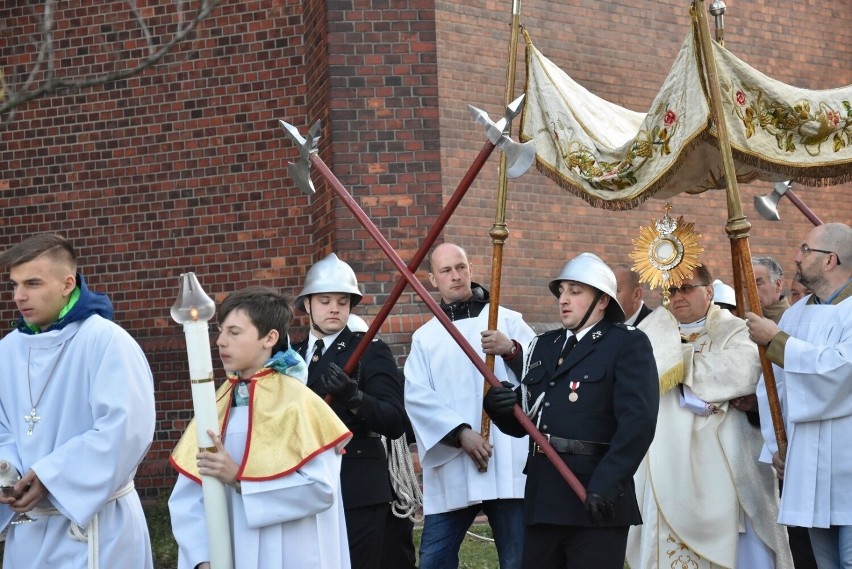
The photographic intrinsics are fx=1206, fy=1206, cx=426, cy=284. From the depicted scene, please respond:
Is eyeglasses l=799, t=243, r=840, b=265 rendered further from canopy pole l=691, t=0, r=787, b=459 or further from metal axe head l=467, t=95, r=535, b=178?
metal axe head l=467, t=95, r=535, b=178

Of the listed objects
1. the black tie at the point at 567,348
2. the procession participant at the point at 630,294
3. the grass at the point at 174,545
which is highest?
the procession participant at the point at 630,294

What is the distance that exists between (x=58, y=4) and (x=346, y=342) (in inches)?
254

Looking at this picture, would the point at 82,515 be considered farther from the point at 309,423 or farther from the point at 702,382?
the point at 702,382

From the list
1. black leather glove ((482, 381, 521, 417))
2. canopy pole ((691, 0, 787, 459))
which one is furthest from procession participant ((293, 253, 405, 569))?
canopy pole ((691, 0, 787, 459))

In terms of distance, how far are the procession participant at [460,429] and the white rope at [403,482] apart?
167 millimetres

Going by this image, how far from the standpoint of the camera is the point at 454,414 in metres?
6.51

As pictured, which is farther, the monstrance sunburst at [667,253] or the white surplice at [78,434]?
the monstrance sunburst at [667,253]

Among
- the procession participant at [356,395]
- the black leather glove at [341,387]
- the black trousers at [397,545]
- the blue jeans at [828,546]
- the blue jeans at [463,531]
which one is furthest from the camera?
the black trousers at [397,545]

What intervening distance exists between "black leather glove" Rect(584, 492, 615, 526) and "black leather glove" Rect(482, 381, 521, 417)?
0.72 meters

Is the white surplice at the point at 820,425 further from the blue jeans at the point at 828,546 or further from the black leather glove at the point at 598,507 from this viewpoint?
the black leather glove at the point at 598,507

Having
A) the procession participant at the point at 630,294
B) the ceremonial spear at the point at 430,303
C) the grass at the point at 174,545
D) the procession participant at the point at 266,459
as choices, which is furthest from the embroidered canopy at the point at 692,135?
the grass at the point at 174,545

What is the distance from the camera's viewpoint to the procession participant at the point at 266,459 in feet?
15.0

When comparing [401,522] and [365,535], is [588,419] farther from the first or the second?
[401,522]

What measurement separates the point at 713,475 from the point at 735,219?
4.95 feet
